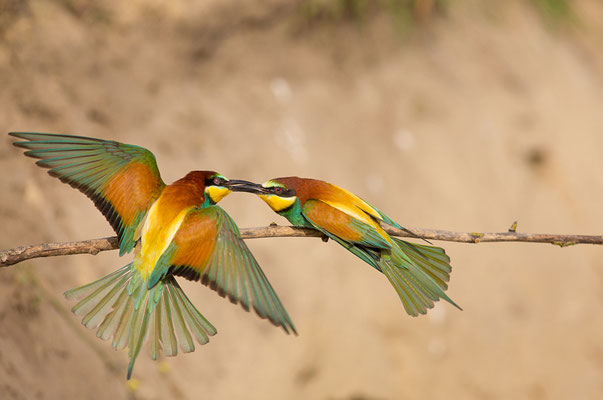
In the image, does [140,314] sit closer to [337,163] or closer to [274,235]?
[274,235]

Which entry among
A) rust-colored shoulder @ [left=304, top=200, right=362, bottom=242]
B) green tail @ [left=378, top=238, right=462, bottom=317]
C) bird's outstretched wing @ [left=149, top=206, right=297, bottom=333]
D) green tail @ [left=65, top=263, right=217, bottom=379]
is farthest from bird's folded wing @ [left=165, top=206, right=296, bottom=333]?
green tail @ [left=378, top=238, right=462, bottom=317]

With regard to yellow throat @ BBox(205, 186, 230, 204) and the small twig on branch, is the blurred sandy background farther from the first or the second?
yellow throat @ BBox(205, 186, 230, 204)

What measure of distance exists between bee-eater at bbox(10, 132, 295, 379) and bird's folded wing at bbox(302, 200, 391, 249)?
362mm

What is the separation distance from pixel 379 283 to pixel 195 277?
2.36 metres

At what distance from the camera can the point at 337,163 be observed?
13.5 ft

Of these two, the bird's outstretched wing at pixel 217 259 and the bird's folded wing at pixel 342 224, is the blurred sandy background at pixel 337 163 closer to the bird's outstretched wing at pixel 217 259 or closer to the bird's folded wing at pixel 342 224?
the bird's outstretched wing at pixel 217 259

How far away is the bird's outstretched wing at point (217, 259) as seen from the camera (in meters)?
1.71

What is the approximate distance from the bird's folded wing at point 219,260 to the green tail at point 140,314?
138 mm

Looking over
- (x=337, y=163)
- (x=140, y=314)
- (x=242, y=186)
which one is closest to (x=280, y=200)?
(x=242, y=186)

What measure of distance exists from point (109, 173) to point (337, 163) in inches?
89.5

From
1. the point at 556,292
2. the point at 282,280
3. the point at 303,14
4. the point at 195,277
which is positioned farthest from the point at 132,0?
the point at 556,292

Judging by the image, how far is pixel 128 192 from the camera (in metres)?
1.93

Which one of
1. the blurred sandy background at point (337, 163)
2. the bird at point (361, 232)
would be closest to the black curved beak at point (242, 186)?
the bird at point (361, 232)

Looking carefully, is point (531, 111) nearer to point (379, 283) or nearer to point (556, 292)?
point (556, 292)
